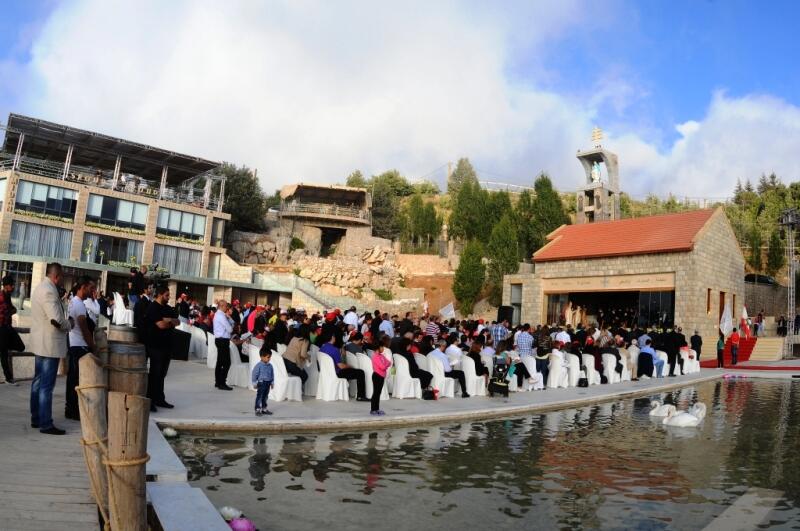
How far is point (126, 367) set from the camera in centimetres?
487

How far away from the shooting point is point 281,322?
13836mm

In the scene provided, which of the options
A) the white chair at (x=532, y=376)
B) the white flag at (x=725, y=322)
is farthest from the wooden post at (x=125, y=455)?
the white flag at (x=725, y=322)

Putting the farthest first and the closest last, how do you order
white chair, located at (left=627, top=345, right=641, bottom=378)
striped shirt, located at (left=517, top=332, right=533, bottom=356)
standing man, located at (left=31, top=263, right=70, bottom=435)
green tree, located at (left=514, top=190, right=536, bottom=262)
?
green tree, located at (left=514, top=190, right=536, bottom=262), white chair, located at (left=627, top=345, right=641, bottom=378), striped shirt, located at (left=517, top=332, right=533, bottom=356), standing man, located at (left=31, top=263, right=70, bottom=435)

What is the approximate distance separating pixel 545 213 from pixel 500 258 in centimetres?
610

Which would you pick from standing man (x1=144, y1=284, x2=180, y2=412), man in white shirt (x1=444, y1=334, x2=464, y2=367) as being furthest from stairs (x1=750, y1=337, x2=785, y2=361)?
standing man (x1=144, y1=284, x2=180, y2=412)

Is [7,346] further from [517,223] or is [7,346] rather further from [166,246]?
[517,223]

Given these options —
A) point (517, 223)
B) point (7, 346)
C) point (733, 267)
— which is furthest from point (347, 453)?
point (517, 223)

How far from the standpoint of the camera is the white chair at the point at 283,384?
441 inches

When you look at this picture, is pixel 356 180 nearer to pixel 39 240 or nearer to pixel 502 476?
pixel 39 240

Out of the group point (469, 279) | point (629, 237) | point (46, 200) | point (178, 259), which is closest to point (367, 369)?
point (629, 237)

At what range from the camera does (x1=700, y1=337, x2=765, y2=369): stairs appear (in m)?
27.8

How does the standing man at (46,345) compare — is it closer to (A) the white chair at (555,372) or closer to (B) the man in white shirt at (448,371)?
(B) the man in white shirt at (448,371)

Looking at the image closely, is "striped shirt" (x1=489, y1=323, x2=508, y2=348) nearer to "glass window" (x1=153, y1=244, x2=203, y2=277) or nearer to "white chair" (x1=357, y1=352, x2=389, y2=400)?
"white chair" (x1=357, y1=352, x2=389, y2=400)

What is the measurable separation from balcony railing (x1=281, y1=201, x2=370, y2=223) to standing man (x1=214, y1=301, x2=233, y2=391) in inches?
1741
